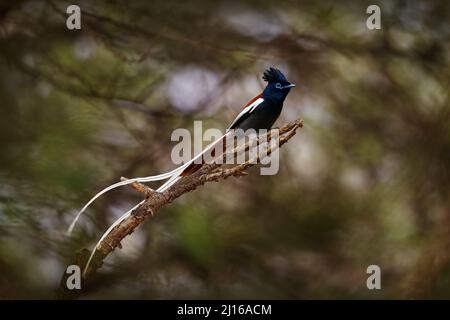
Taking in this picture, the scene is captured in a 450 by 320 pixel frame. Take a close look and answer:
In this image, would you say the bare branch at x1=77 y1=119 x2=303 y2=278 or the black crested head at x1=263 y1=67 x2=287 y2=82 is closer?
the bare branch at x1=77 y1=119 x2=303 y2=278

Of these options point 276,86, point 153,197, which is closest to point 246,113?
point 276,86

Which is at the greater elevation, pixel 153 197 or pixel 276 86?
pixel 276 86

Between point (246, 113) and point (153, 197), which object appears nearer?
point (153, 197)

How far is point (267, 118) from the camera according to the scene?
4.07 ft

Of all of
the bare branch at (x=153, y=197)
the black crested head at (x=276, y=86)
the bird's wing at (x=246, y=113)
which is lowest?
the bare branch at (x=153, y=197)

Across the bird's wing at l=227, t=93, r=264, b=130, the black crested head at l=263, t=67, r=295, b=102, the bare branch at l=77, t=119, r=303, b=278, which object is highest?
the black crested head at l=263, t=67, r=295, b=102

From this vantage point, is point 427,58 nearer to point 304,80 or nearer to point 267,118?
point 304,80

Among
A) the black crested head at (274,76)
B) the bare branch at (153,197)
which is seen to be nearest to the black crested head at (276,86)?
the black crested head at (274,76)

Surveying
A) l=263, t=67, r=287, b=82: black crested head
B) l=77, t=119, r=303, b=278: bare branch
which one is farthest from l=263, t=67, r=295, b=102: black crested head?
l=77, t=119, r=303, b=278: bare branch

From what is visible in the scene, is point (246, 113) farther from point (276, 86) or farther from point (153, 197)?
point (153, 197)

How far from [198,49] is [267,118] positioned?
36 cm

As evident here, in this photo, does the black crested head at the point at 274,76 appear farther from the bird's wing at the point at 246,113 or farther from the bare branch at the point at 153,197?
the bare branch at the point at 153,197

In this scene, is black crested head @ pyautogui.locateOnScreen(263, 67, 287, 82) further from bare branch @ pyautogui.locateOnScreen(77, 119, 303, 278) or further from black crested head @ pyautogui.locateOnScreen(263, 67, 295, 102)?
bare branch @ pyautogui.locateOnScreen(77, 119, 303, 278)

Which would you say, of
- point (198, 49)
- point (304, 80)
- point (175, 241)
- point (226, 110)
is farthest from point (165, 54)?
point (175, 241)
